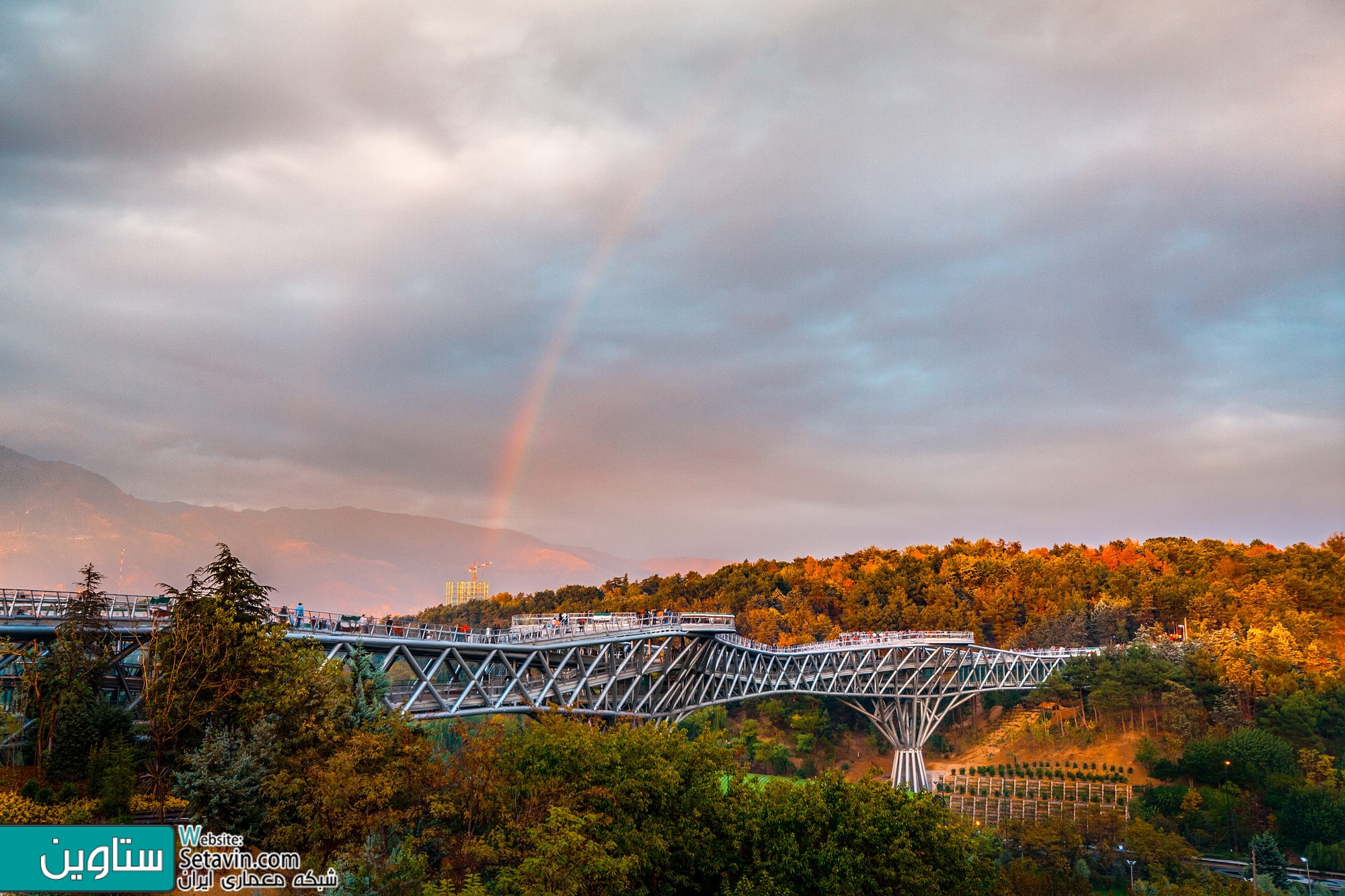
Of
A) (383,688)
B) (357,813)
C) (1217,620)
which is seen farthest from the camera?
(1217,620)

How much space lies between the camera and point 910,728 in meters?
115

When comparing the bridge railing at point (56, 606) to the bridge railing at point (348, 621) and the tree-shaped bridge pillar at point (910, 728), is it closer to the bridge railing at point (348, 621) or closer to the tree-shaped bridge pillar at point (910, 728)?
the bridge railing at point (348, 621)

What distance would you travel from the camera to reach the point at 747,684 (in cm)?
9512

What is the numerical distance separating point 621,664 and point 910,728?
56.8m

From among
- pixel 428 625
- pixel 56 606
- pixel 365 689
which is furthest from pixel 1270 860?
pixel 56 606

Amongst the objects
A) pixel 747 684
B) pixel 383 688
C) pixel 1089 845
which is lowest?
pixel 1089 845

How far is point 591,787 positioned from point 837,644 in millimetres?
A: 74676

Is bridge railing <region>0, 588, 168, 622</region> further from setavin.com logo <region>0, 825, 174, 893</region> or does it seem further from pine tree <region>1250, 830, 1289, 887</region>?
pine tree <region>1250, 830, 1289, 887</region>

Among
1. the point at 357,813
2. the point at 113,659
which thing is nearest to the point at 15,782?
the point at 113,659

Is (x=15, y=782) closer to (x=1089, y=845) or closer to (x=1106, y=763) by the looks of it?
(x=1089, y=845)

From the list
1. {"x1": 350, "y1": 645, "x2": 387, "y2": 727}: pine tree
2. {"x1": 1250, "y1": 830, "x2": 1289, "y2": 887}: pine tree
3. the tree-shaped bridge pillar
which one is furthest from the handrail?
{"x1": 1250, "y1": 830, "x2": 1289, "y2": 887}: pine tree

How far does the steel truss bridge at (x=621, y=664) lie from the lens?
42.2 metres

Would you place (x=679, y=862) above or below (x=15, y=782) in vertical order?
below

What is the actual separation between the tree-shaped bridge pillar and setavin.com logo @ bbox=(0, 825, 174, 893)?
90.4 meters
